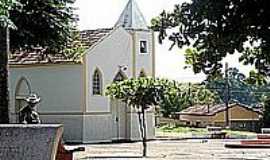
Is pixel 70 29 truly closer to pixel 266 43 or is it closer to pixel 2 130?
pixel 2 130

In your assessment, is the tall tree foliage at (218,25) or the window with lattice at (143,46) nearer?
the tall tree foliage at (218,25)

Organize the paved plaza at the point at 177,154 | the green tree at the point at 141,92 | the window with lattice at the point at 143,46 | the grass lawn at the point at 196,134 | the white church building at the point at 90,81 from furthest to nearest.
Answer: the grass lawn at the point at 196,134 → the window with lattice at the point at 143,46 → the white church building at the point at 90,81 → the green tree at the point at 141,92 → the paved plaza at the point at 177,154

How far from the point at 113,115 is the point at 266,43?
107 ft

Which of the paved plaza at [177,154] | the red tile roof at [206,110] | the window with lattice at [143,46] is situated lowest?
the paved plaza at [177,154]

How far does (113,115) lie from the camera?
40062 millimetres

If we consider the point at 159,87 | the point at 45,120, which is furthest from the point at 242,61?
the point at 45,120

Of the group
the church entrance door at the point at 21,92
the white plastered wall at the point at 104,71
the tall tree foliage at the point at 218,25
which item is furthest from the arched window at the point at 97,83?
the tall tree foliage at the point at 218,25

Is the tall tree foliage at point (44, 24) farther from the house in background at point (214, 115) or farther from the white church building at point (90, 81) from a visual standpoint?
the house in background at point (214, 115)

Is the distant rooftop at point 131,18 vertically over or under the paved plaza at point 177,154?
over

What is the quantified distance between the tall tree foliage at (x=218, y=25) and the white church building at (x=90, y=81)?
96.4 ft

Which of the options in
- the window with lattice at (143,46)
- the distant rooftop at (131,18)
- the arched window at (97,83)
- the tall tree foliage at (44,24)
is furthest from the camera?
the distant rooftop at (131,18)

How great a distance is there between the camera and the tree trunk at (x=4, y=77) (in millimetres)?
15125

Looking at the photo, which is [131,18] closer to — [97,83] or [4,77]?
[97,83]

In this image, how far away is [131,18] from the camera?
43719mm
